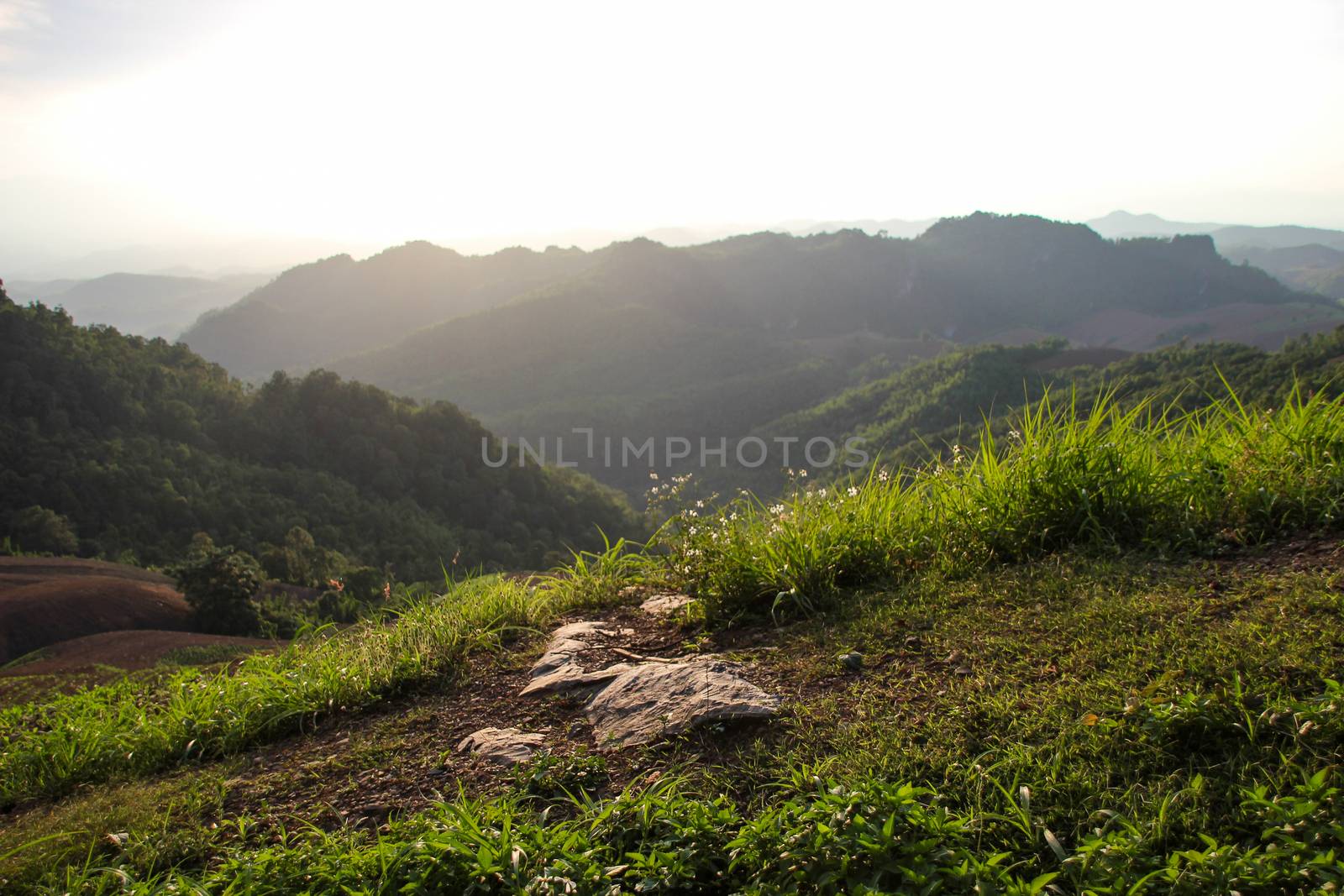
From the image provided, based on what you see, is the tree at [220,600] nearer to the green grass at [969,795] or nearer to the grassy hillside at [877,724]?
the grassy hillside at [877,724]

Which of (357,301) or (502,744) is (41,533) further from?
(357,301)

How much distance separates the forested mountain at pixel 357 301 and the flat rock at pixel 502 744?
104m

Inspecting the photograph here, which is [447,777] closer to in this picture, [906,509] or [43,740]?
[43,740]

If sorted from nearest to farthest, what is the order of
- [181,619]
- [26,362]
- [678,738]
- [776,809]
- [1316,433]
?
[776,809] < [678,738] < [1316,433] < [181,619] < [26,362]

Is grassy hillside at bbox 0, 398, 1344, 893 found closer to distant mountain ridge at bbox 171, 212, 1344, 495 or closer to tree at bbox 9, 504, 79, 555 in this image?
tree at bbox 9, 504, 79, 555

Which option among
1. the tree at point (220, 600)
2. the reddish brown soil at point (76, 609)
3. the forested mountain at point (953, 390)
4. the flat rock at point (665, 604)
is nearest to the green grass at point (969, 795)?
the flat rock at point (665, 604)

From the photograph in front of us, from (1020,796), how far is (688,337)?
96315mm

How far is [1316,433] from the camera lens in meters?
3.25

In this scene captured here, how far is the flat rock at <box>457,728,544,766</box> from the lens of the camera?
2309 mm

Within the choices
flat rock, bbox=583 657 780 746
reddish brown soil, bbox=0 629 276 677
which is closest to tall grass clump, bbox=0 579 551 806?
flat rock, bbox=583 657 780 746

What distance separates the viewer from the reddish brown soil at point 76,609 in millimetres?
13625

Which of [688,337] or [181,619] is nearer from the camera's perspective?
[181,619]

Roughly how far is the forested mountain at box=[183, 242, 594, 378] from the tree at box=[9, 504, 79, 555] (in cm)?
7849

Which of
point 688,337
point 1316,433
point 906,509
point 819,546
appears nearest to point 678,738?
point 819,546
